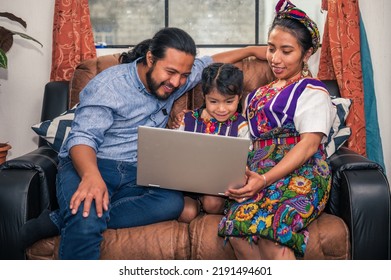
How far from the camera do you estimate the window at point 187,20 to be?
3221mm

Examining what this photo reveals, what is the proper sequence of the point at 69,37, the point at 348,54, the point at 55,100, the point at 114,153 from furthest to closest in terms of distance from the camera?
the point at 69,37, the point at 348,54, the point at 55,100, the point at 114,153

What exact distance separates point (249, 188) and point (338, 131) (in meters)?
0.64

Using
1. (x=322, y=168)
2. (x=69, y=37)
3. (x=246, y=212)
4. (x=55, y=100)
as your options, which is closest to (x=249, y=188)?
(x=246, y=212)

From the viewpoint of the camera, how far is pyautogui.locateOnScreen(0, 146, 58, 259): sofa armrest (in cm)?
152

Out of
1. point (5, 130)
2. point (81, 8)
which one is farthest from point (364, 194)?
point (5, 130)

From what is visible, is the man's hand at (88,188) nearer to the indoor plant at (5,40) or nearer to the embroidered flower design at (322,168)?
the embroidered flower design at (322,168)

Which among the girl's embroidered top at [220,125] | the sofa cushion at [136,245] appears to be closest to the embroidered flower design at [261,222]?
the sofa cushion at [136,245]

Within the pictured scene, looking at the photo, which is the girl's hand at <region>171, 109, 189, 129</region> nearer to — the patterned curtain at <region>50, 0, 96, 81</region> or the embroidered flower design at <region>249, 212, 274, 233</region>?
the embroidered flower design at <region>249, 212, 274, 233</region>

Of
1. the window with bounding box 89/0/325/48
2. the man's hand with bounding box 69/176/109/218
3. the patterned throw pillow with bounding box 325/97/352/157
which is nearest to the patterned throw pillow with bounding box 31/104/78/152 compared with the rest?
the man's hand with bounding box 69/176/109/218

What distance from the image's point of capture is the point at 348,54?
250 centimetres

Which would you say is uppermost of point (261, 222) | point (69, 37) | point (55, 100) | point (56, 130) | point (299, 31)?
point (69, 37)

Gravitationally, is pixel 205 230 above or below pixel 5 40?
below

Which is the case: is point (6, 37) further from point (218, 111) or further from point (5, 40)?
point (218, 111)
